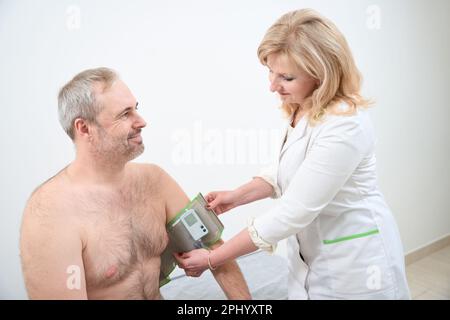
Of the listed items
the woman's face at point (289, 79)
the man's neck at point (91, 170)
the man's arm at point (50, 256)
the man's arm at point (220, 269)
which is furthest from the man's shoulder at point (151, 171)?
the woman's face at point (289, 79)

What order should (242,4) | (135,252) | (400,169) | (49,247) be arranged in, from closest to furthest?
(49,247)
(135,252)
(242,4)
(400,169)

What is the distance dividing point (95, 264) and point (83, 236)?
0.32 feet

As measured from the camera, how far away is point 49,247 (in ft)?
3.91

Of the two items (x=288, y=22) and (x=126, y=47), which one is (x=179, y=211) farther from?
(x=288, y=22)

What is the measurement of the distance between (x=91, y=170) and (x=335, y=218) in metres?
0.84

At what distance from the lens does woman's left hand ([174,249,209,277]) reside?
139 cm

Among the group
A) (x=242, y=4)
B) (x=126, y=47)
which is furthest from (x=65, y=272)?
(x=242, y=4)

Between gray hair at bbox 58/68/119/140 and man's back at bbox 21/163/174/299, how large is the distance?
0.19 m

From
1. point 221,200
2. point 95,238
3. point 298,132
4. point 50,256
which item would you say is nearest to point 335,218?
point 298,132

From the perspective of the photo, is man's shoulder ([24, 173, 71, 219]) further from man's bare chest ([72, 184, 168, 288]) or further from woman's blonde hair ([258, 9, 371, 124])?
woman's blonde hair ([258, 9, 371, 124])

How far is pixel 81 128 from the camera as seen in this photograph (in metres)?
1.28

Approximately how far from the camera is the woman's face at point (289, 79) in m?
1.26

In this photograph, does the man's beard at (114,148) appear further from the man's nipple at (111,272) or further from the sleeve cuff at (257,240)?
the sleeve cuff at (257,240)

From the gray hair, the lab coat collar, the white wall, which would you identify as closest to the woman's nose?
the lab coat collar
